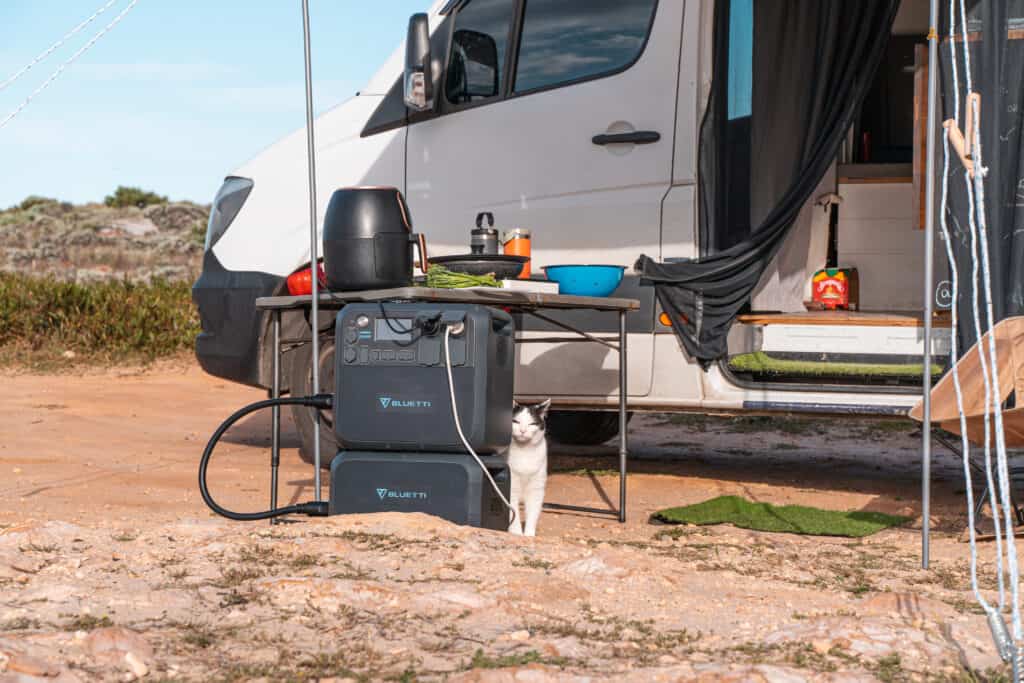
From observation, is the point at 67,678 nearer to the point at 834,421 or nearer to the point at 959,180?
the point at 959,180

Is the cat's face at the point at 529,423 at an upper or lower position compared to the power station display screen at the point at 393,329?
lower

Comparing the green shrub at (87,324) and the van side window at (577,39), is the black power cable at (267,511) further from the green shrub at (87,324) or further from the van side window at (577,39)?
the green shrub at (87,324)

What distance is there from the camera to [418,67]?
544 cm

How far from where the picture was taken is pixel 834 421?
9.07 metres

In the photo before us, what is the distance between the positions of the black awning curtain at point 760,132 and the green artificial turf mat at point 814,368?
0.50ft

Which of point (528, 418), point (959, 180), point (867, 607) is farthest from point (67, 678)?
point (959, 180)

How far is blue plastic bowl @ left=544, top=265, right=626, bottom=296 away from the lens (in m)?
4.77

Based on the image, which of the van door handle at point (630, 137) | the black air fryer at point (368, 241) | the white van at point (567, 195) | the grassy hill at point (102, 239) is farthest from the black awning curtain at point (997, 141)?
the grassy hill at point (102, 239)

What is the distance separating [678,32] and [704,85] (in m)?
0.25

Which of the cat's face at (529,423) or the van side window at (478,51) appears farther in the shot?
the van side window at (478,51)

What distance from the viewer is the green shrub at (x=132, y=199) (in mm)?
33188

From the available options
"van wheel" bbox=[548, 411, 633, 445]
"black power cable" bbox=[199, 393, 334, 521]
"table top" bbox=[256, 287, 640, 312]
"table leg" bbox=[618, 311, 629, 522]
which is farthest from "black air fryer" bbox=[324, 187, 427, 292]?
"van wheel" bbox=[548, 411, 633, 445]

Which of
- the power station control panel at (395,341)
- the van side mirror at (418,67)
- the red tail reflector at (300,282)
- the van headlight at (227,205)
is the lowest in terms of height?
the power station control panel at (395,341)

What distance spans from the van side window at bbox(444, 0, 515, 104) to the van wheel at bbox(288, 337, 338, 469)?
4.22 ft
